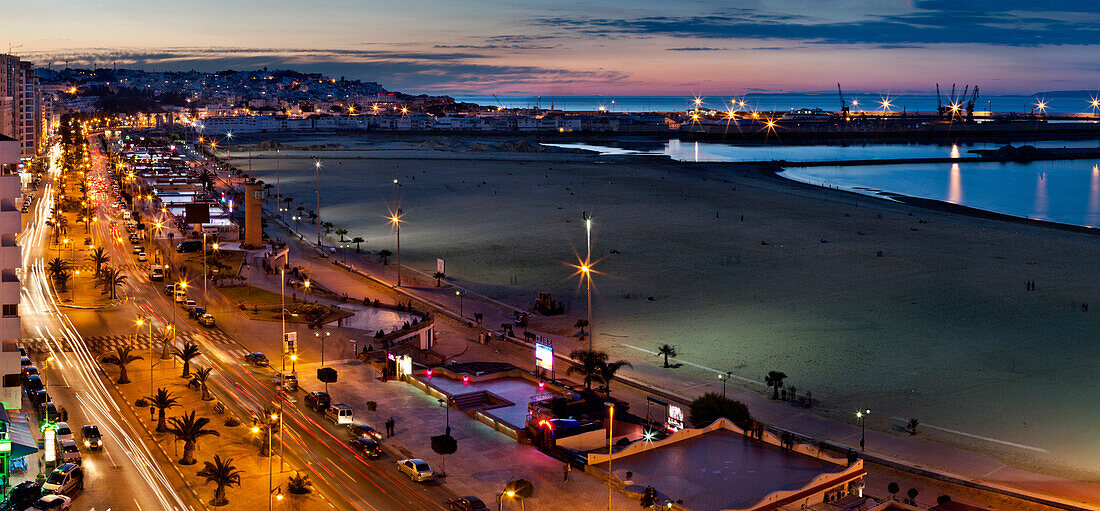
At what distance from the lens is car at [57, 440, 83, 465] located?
23891mm

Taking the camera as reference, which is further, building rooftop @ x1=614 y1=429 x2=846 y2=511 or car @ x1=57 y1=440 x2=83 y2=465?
car @ x1=57 y1=440 x2=83 y2=465

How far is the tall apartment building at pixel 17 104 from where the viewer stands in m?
121

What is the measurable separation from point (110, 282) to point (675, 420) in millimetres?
31159

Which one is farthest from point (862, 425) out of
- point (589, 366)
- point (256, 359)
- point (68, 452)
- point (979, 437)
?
point (68, 452)

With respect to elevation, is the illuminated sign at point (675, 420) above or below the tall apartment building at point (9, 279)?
below

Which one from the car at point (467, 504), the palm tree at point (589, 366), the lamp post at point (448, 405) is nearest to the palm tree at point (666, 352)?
the palm tree at point (589, 366)

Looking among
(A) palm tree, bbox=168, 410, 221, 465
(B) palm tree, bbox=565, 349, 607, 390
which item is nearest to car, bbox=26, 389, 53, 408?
(A) palm tree, bbox=168, 410, 221, 465

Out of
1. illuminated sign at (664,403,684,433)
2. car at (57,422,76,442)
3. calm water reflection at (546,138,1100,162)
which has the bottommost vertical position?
car at (57,422,76,442)

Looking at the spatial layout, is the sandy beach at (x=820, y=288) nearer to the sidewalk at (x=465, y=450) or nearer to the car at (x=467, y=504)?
the sidewalk at (x=465, y=450)

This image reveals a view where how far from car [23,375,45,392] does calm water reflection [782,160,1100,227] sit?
7547 centimetres

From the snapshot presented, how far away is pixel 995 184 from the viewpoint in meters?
111

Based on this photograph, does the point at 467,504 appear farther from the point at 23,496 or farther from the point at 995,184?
the point at 995,184

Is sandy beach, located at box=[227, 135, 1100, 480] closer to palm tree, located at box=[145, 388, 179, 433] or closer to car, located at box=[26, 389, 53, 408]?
palm tree, located at box=[145, 388, 179, 433]

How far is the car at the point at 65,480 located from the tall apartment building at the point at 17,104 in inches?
4213
